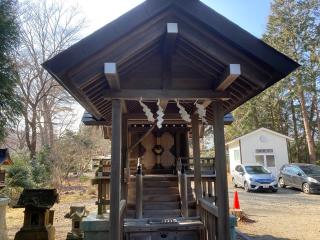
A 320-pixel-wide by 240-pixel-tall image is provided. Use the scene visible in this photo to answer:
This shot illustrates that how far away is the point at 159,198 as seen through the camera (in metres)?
7.50

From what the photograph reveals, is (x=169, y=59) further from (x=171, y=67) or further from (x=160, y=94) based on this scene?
(x=160, y=94)

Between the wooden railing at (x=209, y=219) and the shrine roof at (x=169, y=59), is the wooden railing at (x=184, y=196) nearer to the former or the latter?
the wooden railing at (x=209, y=219)

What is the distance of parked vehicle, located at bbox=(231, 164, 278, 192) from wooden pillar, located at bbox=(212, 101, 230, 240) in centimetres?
1293

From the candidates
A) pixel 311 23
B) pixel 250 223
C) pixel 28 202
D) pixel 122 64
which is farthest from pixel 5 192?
pixel 311 23

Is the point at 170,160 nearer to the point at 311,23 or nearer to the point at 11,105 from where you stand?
the point at 11,105

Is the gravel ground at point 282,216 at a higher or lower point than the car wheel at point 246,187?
lower

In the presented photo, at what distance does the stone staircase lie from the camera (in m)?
6.89

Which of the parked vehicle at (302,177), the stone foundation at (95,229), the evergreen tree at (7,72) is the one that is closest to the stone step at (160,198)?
the stone foundation at (95,229)

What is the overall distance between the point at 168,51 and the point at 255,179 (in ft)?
45.4

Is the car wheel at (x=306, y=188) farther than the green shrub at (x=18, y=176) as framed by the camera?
Yes

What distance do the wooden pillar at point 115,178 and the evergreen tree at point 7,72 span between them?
803 cm

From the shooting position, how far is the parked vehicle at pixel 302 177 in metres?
15.0

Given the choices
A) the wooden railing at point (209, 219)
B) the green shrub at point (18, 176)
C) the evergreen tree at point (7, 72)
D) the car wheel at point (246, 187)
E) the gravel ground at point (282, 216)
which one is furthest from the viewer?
the car wheel at point (246, 187)

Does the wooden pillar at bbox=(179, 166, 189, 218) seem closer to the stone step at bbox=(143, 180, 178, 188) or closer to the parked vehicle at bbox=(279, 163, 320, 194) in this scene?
the stone step at bbox=(143, 180, 178, 188)
